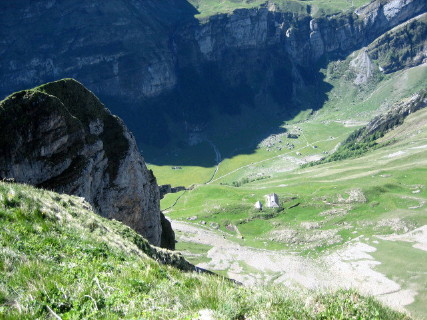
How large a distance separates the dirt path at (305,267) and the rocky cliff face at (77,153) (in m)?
28.7

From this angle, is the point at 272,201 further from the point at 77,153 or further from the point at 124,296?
the point at 124,296

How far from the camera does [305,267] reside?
7500cm

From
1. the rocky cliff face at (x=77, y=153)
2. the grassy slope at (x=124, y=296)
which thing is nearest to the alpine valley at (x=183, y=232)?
the grassy slope at (x=124, y=296)

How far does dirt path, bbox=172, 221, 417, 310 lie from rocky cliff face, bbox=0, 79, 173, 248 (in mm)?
28699

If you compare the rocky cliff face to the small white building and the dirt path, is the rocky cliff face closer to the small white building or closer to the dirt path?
the dirt path

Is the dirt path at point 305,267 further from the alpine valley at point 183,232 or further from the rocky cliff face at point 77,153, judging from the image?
the rocky cliff face at point 77,153

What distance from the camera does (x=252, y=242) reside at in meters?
91.0

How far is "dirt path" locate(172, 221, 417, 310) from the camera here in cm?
6569

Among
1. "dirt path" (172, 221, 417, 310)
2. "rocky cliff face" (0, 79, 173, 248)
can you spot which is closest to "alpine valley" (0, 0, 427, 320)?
"rocky cliff face" (0, 79, 173, 248)

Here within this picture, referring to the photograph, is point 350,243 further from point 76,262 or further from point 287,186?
point 76,262

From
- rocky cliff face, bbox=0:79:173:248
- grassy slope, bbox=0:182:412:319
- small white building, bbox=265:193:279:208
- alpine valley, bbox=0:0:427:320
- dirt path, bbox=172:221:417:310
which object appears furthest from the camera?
small white building, bbox=265:193:279:208

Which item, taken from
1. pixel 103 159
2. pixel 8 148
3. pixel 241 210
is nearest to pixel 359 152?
pixel 241 210

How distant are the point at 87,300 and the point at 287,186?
121m

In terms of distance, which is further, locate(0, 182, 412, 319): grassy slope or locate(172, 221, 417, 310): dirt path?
locate(172, 221, 417, 310): dirt path
